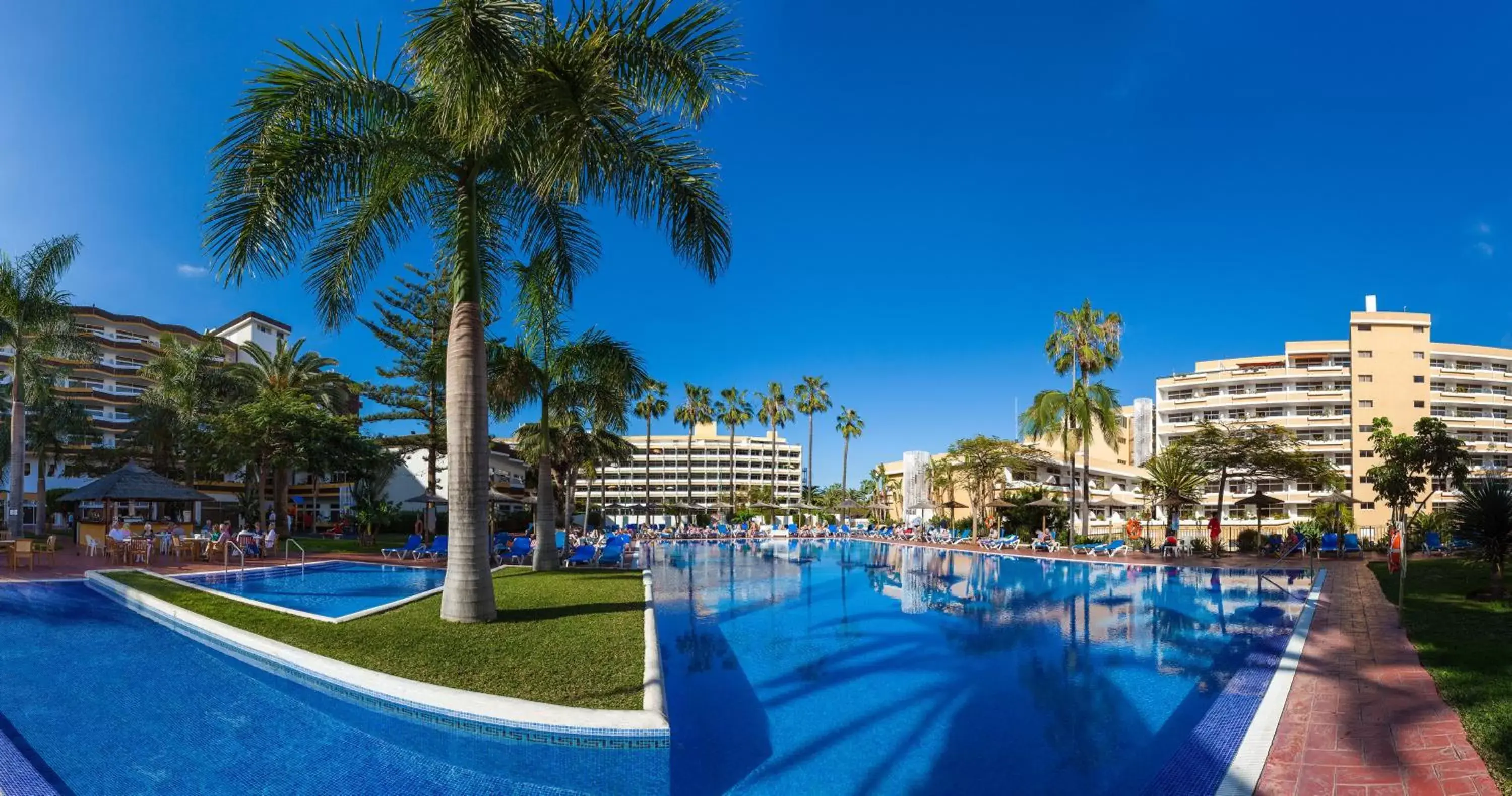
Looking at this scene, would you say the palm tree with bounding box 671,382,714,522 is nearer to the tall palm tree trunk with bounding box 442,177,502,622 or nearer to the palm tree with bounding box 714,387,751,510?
the palm tree with bounding box 714,387,751,510

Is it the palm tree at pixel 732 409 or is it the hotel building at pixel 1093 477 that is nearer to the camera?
the hotel building at pixel 1093 477

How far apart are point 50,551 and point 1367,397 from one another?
6732cm

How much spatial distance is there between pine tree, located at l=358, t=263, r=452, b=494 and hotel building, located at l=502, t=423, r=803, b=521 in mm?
74005

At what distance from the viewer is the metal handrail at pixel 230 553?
53.7ft

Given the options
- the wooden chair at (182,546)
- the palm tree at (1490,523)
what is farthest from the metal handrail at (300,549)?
the palm tree at (1490,523)

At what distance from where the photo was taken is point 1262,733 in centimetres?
602

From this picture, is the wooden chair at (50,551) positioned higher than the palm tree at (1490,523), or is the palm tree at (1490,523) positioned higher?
the palm tree at (1490,523)

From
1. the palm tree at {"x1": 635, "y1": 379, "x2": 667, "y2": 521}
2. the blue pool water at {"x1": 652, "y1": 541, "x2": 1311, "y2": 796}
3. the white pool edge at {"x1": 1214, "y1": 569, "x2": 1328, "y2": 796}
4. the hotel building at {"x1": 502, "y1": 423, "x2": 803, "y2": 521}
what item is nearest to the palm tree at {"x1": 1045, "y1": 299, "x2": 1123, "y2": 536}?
the blue pool water at {"x1": 652, "y1": 541, "x2": 1311, "y2": 796}

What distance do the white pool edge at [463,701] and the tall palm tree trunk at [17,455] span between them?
1911cm

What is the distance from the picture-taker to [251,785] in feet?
17.8

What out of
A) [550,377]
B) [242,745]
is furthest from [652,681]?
[550,377]

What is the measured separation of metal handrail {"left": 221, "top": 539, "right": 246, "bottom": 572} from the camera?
1638 centimetres

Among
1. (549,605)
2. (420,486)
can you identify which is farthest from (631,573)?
(420,486)

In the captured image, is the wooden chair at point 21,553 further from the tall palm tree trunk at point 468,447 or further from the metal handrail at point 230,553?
the tall palm tree trunk at point 468,447
